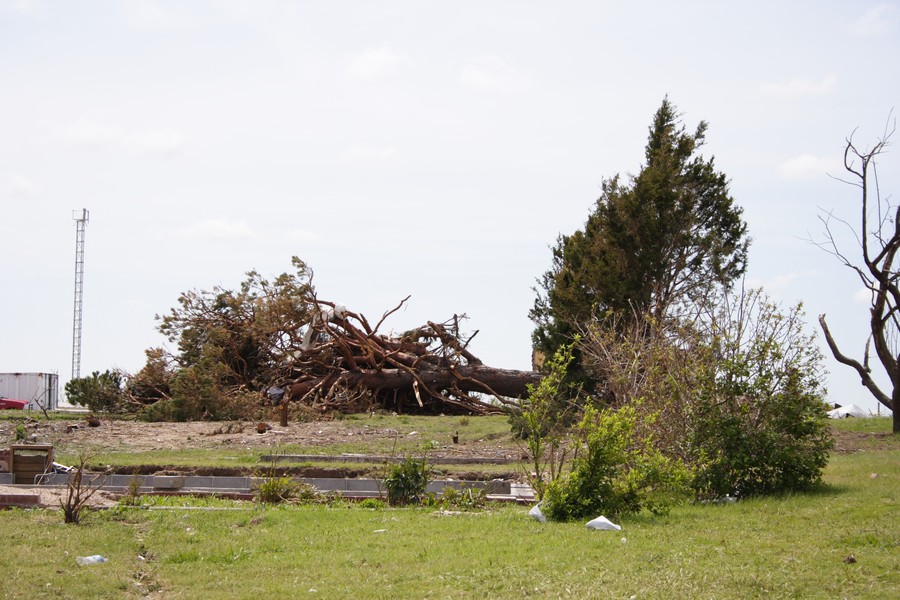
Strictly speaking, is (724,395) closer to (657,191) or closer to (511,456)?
(511,456)

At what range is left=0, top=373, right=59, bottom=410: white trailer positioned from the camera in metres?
33.9

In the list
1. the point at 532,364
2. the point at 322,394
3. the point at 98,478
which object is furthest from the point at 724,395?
the point at 532,364

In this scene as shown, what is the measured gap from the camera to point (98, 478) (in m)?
12.7

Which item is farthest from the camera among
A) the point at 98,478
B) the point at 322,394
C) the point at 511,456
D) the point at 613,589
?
the point at 322,394

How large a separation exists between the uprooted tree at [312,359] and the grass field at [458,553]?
15048mm

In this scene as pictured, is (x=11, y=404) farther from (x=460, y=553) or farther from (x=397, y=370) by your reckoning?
(x=460, y=553)

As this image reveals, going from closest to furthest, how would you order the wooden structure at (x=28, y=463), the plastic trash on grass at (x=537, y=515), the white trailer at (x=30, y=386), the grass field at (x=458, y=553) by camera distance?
the grass field at (x=458, y=553)
the plastic trash on grass at (x=537, y=515)
the wooden structure at (x=28, y=463)
the white trailer at (x=30, y=386)

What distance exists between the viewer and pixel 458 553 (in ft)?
25.3

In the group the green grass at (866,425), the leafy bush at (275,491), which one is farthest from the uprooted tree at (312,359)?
the leafy bush at (275,491)

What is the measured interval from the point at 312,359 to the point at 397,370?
2447 millimetres

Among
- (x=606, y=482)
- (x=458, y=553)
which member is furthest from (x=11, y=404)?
(x=458, y=553)

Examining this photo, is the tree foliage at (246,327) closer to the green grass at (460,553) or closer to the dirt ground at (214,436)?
the dirt ground at (214,436)

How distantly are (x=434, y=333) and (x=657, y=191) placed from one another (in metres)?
7.53

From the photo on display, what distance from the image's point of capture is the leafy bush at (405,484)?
431 inches
